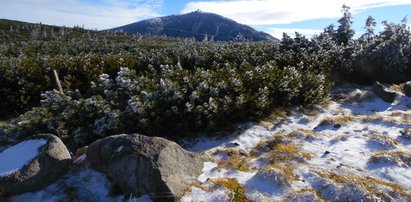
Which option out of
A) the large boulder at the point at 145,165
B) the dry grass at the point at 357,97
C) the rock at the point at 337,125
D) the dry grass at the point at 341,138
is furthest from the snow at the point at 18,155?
the dry grass at the point at 357,97

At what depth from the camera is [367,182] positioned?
5.64m

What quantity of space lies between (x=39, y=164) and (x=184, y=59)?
872cm

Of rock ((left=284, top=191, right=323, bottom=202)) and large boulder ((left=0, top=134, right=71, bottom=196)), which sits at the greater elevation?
large boulder ((left=0, top=134, right=71, bottom=196))

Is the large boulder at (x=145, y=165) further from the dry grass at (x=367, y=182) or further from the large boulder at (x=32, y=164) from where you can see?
the dry grass at (x=367, y=182)

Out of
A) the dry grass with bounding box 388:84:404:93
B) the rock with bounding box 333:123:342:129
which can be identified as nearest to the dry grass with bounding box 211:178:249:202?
the rock with bounding box 333:123:342:129

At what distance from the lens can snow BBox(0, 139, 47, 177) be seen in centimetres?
555

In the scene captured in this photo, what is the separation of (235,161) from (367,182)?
2108 millimetres

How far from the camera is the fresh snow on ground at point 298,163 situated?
17.3 feet

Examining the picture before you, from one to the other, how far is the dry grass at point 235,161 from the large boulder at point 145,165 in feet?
2.17

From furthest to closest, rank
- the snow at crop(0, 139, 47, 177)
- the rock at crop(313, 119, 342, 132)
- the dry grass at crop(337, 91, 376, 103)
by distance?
the dry grass at crop(337, 91, 376, 103), the rock at crop(313, 119, 342, 132), the snow at crop(0, 139, 47, 177)

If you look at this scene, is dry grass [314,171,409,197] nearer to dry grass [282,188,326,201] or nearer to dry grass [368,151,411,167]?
dry grass [282,188,326,201]

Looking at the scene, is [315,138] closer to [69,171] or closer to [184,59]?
[69,171]

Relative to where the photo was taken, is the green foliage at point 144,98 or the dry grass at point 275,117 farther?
the dry grass at point 275,117

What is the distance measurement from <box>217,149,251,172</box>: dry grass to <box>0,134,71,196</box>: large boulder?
2532mm
